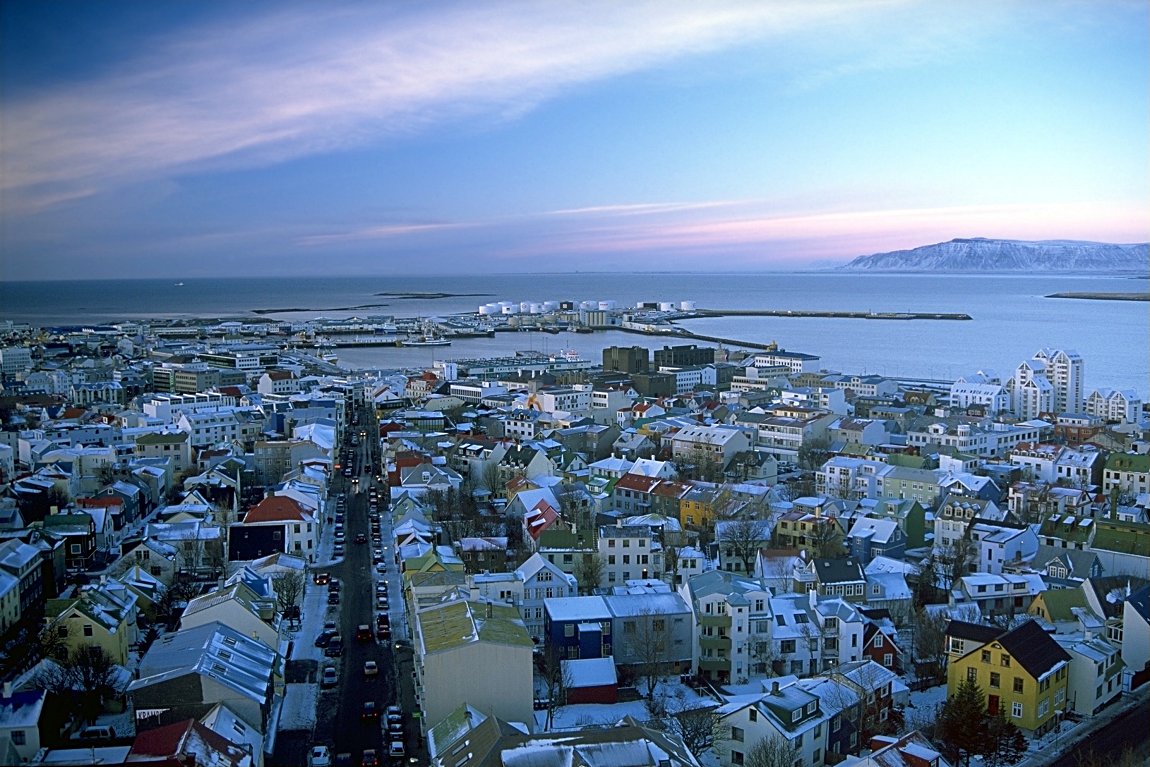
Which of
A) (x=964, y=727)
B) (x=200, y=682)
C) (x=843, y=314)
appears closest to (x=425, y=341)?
(x=843, y=314)

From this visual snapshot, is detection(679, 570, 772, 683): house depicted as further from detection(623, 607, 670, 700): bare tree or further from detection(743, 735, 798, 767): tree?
detection(743, 735, 798, 767): tree

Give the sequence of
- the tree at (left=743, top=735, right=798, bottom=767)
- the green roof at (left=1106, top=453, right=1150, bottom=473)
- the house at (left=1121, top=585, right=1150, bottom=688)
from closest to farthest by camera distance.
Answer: the tree at (left=743, top=735, right=798, bottom=767)
the house at (left=1121, top=585, right=1150, bottom=688)
the green roof at (left=1106, top=453, right=1150, bottom=473)

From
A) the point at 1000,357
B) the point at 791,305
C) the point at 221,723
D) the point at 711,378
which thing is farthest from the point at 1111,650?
the point at 791,305

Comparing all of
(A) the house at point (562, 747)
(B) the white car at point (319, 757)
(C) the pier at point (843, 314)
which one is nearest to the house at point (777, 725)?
(A) the house at point (562, 747)

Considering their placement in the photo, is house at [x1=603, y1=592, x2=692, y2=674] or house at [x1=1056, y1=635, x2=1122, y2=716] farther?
house at [x1=603, y1=592, x2=692, y2=674]

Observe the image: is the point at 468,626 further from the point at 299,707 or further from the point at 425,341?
the point at 425,341

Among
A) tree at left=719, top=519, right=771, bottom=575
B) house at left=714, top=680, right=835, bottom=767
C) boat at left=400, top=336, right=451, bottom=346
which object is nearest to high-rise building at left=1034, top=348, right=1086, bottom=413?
tree at left=719, top=519, right=771, bottom=575

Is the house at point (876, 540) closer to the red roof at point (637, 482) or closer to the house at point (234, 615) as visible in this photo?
the red roof at point (637, 482)

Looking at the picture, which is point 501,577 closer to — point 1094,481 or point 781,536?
point 781,536
